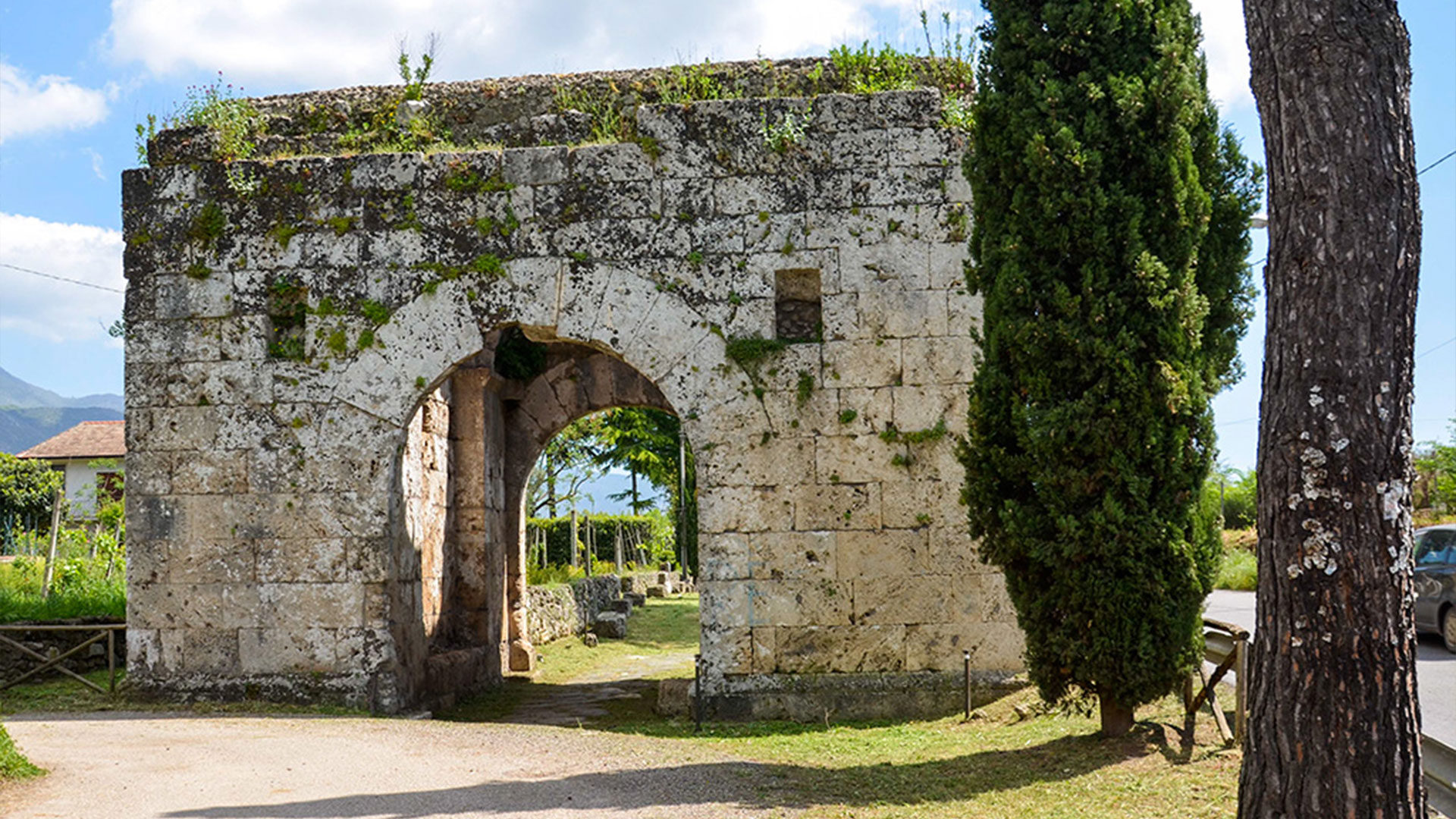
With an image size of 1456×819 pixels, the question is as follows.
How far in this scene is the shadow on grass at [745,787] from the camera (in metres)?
5.61

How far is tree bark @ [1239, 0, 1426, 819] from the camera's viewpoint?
395 centimetres

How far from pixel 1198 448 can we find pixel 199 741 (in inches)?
236

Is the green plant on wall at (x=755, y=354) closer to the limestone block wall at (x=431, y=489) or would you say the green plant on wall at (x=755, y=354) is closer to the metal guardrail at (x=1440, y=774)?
the limestone block wall at (x=431, y=489)

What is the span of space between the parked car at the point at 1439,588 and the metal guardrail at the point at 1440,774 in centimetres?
658

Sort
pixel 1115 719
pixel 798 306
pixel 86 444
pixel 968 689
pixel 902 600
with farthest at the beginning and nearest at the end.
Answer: pixel 86 444 → pixel 798 306 → pixel 902 600 → pixel 968 689 → pixel 1115 719

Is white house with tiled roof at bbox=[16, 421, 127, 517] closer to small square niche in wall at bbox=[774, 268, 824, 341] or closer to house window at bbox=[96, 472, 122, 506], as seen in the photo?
house window at bbox=[96, 472, 122, 506]

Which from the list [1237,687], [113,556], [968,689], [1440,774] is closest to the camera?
[1440,774]

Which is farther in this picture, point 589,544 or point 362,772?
point 589,544

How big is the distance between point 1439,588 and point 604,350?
7.88m

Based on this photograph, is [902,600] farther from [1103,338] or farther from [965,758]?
[1103,338]

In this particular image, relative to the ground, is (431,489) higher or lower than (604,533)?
higher

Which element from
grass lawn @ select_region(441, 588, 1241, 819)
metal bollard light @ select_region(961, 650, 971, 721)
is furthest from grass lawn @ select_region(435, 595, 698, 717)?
metal bollard light @ select_region(961, 650, 971, 721)

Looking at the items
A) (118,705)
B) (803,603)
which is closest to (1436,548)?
(803,603)

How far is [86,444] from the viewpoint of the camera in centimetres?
4072
